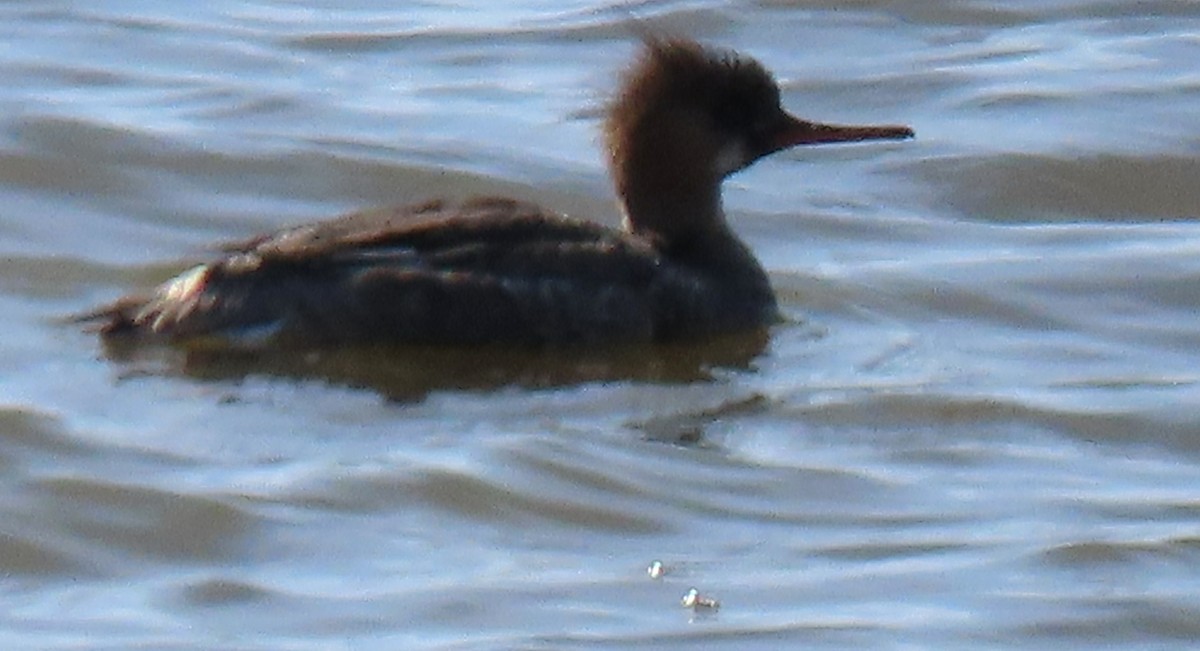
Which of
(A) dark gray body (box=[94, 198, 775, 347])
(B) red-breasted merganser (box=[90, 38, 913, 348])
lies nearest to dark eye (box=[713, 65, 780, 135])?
(B) red-breasted merganser (box=[90, 38, 913, 348])

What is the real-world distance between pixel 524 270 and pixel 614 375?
402 mm

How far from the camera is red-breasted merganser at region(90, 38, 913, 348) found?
30.7ft

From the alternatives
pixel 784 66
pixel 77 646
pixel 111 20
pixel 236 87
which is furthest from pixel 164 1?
pixel 77 646

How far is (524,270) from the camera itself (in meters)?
9.55

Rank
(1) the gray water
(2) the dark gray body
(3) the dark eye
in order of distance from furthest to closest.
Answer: (3) the dark eye < (2) the dark gray body < (1) the gray water

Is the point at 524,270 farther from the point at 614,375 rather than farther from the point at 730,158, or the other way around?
the point at 730,158

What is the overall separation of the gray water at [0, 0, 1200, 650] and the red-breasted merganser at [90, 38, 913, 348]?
0.37 feet

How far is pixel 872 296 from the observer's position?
34.0 ft

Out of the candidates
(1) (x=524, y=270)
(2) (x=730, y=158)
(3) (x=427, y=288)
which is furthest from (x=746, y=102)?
(3) (x=427, y=288)

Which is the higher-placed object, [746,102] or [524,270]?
[746,102]

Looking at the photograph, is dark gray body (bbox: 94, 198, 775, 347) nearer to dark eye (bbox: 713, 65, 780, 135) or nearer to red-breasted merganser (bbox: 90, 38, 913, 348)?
red-breasted merganser (bbox: 90, 38, 913, 348)

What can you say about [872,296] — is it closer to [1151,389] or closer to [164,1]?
[1151,389]

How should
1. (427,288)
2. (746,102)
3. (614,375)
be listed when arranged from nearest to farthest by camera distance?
(427,288)
(614,375)
(746,102)

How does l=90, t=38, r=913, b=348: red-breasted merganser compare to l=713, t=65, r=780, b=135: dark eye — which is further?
l=713, t=65, r=780, b=135: dark eye
